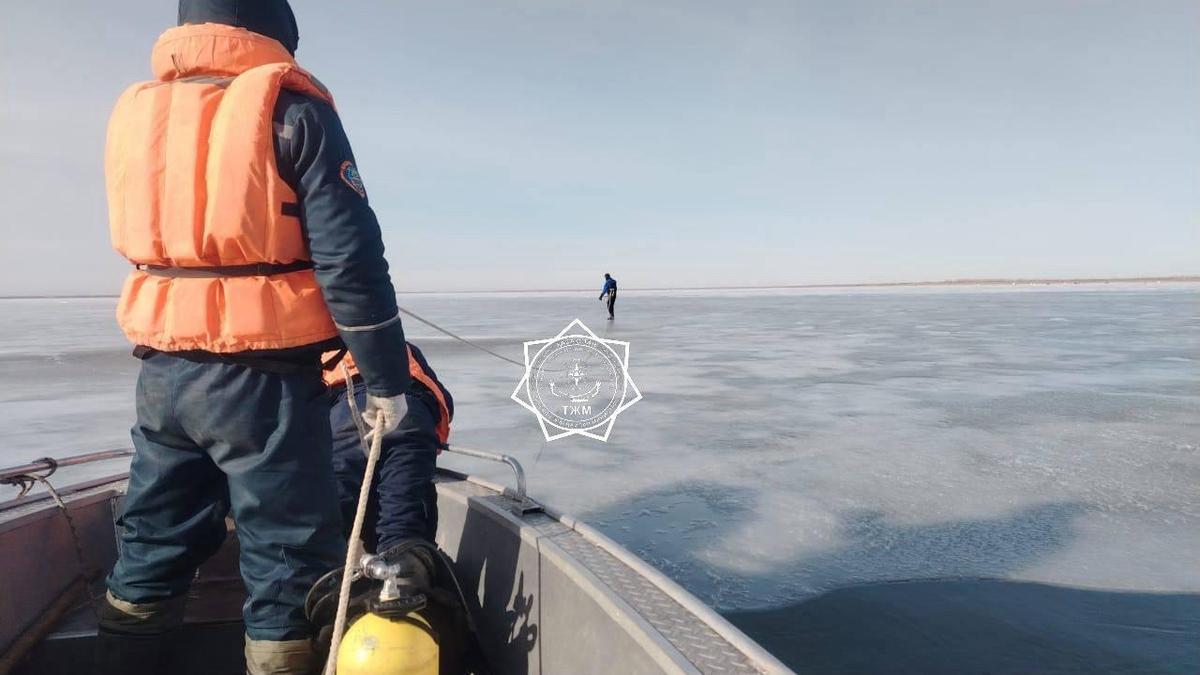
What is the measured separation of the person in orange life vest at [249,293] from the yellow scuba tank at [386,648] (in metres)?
0.11

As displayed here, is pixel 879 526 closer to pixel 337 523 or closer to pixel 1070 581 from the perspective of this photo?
pixel 1070 581

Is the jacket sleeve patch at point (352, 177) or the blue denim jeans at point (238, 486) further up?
the jacket sleeve patch at point (352, 177)

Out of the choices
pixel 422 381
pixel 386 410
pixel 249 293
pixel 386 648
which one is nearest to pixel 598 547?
pixel 386 648

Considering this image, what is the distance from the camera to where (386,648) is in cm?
147

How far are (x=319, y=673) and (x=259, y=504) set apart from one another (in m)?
0.54

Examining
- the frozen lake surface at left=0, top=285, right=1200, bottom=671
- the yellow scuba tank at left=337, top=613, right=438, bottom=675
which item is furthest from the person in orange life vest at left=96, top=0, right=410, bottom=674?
the frozen lake surface at left=0, top=285, right=1200, bottom=671

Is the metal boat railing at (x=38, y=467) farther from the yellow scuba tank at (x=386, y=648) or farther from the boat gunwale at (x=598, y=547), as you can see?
the yellow scuba tank at (x=386, y=648)

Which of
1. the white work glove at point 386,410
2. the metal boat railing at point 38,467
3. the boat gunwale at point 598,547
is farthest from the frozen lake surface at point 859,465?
the metal boat railing at point 38,467

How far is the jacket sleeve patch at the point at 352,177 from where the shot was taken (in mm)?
1374

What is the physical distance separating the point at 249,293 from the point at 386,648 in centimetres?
83

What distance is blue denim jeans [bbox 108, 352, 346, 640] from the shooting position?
54.1 inches

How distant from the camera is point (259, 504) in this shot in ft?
4.55

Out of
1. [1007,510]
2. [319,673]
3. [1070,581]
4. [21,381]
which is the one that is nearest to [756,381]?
[1007,510]

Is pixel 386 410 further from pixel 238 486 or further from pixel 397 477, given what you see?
pixel 397 477
